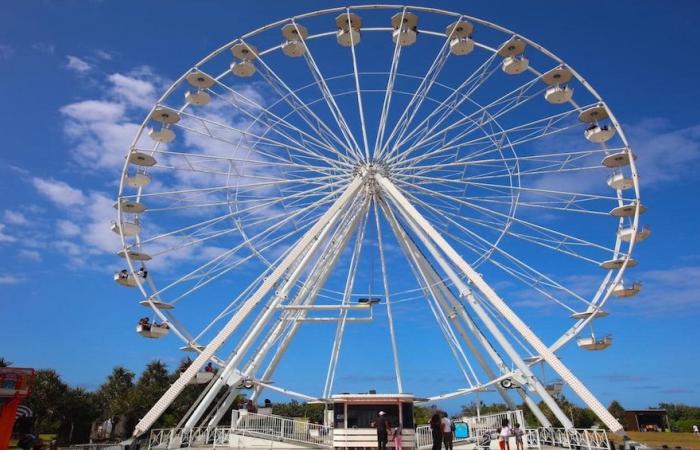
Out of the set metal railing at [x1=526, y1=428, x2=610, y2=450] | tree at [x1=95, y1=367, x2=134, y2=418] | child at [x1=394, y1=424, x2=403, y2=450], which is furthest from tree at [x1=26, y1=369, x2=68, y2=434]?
metal railing at [x1=526, y1=428, x2=610, y2=450]

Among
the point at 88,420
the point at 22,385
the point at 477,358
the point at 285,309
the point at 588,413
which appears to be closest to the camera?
the point at 22,385

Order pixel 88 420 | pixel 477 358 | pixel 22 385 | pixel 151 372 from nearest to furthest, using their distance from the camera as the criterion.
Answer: pixel 22 385 < pixel 477 358 < pixel 88 420 < pixel 151 372

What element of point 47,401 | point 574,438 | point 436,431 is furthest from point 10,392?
point 47,401

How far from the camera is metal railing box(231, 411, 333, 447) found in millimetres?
19750

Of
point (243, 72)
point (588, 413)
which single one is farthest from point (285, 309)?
point (588, 413)

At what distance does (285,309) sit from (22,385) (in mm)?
9045

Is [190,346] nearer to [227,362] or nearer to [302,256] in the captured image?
[227,362]

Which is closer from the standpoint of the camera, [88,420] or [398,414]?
[398,414]

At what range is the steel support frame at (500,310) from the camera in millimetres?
16750

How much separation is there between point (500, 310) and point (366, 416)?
5.78m

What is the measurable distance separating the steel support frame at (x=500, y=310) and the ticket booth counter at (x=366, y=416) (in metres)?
4.38

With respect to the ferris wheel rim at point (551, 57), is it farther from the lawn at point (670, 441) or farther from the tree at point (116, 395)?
the tree at point (116, 395)

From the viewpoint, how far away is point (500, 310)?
18656 millimetres

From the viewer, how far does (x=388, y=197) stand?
74.0 feet
